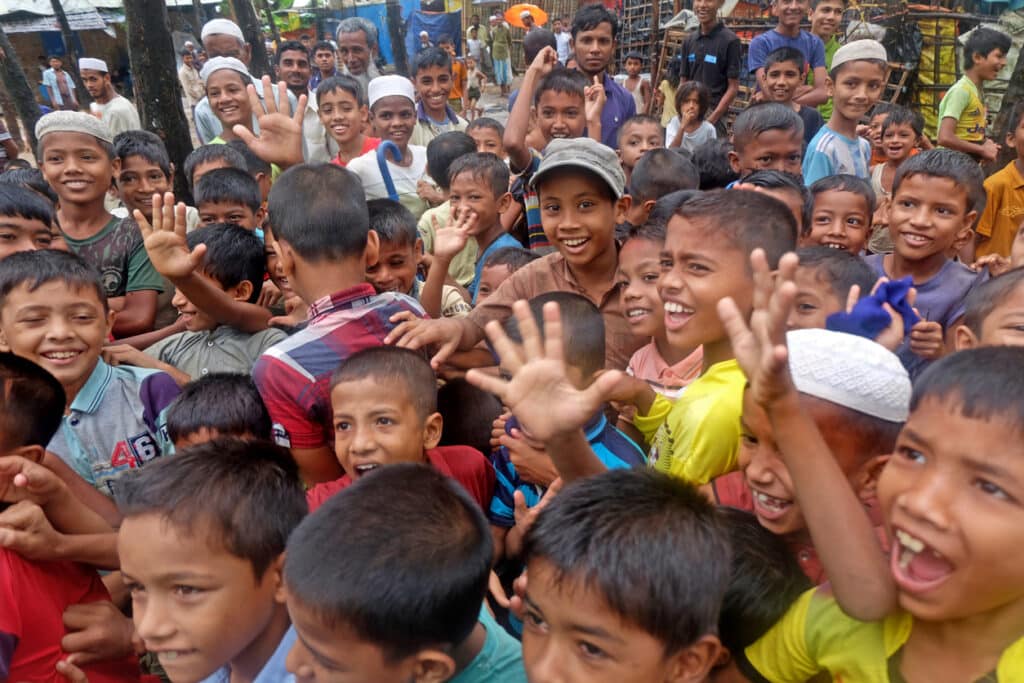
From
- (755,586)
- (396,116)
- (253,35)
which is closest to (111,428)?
(755,586)

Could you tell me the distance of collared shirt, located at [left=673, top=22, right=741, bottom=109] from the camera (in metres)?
7.36

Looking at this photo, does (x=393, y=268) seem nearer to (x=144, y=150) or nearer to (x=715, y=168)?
(x=144, y=150)

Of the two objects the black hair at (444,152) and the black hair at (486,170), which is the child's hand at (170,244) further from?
the black hair at (444,152)

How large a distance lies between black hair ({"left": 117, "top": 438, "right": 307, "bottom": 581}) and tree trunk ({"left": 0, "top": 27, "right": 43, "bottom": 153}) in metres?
9.36

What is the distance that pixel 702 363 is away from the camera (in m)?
2.33

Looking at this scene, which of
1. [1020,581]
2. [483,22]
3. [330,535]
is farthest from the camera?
[483,22]

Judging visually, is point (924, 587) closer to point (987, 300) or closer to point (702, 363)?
point (702, 363)

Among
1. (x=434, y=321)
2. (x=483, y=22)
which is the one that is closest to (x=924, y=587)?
(x=434, y=321)

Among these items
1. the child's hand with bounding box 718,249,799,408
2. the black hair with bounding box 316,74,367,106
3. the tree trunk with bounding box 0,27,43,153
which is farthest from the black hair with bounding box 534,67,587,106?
the tree trunk with bounding box 0,27,43,153

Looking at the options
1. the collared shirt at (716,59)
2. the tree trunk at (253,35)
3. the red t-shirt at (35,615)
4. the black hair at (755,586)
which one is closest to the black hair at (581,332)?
the black hair at (755,586)

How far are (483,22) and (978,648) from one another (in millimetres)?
24847

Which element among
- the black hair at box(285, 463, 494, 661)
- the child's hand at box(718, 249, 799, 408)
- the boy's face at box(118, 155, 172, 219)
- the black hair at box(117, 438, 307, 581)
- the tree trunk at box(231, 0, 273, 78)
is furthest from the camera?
the tree trunk at box(231, 0, 273, 78)

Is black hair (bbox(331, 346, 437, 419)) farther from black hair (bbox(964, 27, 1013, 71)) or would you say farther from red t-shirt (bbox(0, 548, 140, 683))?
black hair (bbox(964, 27, 1013, 71))

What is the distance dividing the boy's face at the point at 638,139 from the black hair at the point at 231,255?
288cm
